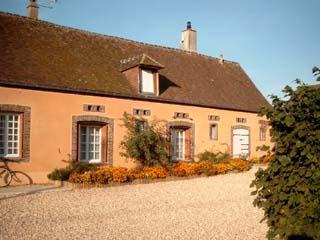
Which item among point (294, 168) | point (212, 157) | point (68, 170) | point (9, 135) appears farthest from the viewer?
point (212, 157)

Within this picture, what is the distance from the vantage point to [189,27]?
85.0 ft

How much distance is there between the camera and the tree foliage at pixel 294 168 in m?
5.74

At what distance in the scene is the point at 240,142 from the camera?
73.3ft

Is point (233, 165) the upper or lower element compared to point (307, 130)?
lower

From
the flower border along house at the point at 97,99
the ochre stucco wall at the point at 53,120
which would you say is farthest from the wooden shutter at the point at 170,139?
the ochre stucco wall at the point at 53,120

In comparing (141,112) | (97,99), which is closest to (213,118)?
(141,112)

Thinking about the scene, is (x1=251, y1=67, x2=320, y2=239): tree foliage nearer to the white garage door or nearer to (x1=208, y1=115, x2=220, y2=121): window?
(x1=208, y1=115, x2=220, y2=121): window

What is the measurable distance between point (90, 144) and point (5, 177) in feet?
12.1

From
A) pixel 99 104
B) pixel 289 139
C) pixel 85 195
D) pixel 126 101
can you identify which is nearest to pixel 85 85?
pixel 99 104

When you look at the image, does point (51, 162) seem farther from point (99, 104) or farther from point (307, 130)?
point (307, 130)

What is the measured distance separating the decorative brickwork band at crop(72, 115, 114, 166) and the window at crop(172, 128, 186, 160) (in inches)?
149

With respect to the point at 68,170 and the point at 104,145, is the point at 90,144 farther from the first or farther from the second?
the point at 68,170

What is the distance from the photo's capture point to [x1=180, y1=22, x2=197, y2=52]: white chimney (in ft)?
84.0

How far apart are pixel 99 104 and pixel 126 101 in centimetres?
135
